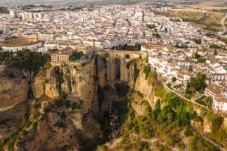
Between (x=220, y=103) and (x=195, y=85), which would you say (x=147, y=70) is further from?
(x=220, y=103)

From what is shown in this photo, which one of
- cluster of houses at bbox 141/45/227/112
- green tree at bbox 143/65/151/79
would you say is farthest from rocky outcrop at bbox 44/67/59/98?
cluster of houses at bbox 141/45/227/112

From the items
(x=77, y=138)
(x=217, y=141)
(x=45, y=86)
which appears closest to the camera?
(x=217, y=141)

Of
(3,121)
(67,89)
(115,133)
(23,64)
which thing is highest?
(23,64)

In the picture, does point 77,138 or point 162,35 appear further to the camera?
point 162,35

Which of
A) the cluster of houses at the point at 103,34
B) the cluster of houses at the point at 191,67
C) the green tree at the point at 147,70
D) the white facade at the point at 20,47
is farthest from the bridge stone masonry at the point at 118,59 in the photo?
the white facade at the point at 20,47

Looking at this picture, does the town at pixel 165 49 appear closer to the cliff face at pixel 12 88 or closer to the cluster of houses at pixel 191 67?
the cluster of houses at pixel 191 67

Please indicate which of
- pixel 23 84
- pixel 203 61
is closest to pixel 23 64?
pixel 23 84

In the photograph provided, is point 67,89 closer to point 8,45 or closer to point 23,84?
point 23,84
